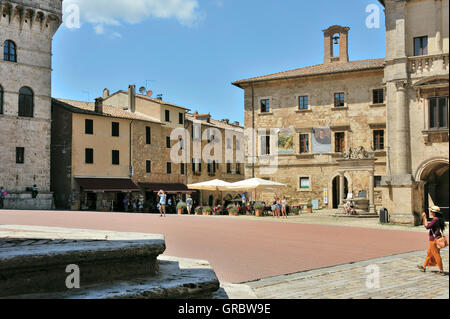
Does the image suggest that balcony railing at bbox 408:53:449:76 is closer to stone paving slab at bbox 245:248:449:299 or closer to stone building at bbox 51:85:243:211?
stone paving slab at bbox 245:248:449:299

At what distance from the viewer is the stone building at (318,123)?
126 feet

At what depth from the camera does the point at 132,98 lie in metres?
50.5

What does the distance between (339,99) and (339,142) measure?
3590mm

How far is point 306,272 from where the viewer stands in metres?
8.27

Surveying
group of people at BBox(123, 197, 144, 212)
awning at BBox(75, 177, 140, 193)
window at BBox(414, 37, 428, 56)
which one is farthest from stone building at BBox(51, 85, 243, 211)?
window at BBox(414, 37, 428, 56)

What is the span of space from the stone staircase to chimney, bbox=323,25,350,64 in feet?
131

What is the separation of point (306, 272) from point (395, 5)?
1876 centimetres

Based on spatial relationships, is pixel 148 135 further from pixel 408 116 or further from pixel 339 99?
pixel 408 116

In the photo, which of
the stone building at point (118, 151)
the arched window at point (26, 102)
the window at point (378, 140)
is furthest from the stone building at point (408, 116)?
the arched window at point (26, 102)

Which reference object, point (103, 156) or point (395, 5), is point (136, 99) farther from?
point (395, 5)

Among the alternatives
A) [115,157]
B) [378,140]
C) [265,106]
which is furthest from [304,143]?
[115,157]

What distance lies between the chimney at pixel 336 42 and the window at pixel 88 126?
21.9 metres
